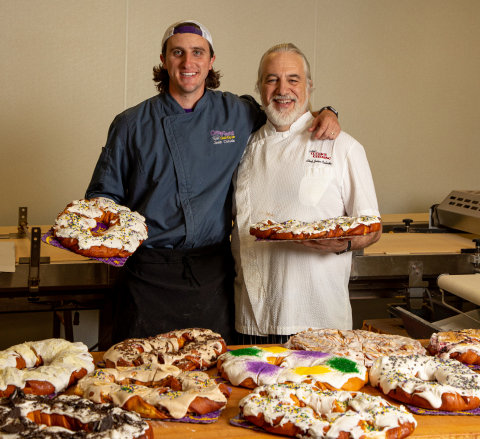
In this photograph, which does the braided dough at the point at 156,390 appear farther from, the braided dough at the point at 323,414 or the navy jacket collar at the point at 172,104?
the navy jacket collar at the point at 172,104

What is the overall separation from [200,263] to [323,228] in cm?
53

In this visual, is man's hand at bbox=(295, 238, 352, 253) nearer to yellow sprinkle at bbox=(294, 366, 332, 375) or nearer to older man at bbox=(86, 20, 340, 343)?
older man at bbox=(86, 20, 340, 343)

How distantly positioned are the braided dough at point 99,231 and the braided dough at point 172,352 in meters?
0.32

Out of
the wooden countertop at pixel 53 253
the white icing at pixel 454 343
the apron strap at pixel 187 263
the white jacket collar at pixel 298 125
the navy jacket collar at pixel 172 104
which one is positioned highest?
the navy jacket collar at pixel 172 104

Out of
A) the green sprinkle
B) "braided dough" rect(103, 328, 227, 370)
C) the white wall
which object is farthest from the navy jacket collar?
the white wall

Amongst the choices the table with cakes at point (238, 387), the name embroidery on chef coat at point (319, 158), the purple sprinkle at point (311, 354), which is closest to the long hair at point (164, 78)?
the name embroidery on chef coat at point (319, 158)

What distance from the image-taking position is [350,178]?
206 cm

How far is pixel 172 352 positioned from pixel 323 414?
570 mm

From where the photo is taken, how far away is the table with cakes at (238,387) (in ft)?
3.85

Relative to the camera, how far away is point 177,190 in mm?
2070

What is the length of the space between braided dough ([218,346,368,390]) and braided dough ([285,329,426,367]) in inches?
2.9

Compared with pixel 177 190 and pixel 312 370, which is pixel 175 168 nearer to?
pixel 177 190

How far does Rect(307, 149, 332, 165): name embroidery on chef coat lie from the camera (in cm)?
206

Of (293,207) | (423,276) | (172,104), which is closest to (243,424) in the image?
(293,207)
